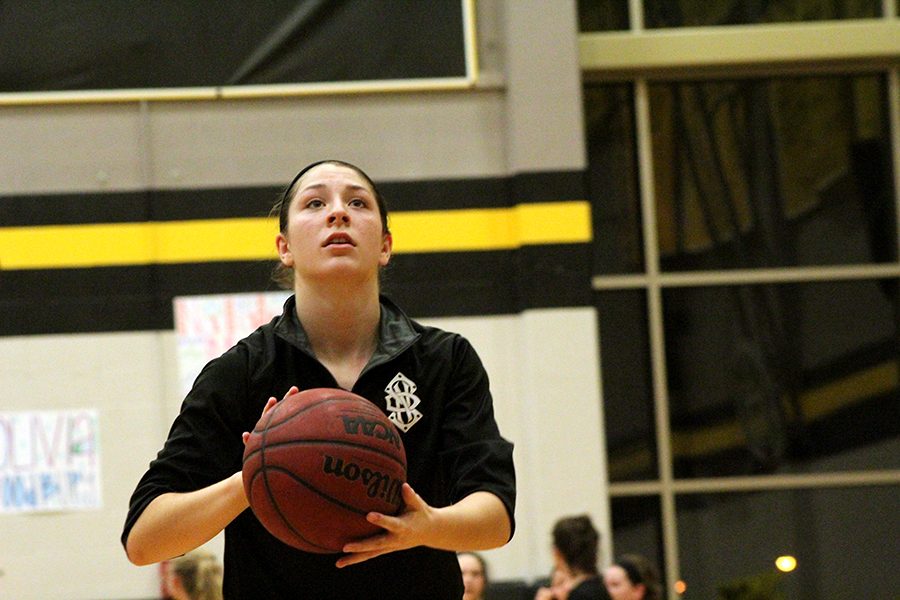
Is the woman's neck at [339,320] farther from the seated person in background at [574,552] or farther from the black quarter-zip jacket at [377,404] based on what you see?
the seated person in background at [574,552]

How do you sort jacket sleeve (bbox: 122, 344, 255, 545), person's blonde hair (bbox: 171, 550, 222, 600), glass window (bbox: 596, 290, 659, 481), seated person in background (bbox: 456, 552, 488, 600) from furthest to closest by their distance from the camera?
glass window (bbox: 596, 290, 659, 481) → seated person in background (bbox: 456, 552, 488, 600) → person's blonde hair (bbox: 171, 550, 222, 600) → jacket sleeve (bbox: 122, 344, 255, 545)

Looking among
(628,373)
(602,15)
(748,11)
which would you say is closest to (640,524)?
(628,373)

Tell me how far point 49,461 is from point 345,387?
6600mm

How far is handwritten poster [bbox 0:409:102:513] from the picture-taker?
905 cm

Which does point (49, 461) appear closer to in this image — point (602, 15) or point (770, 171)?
point (602, 15)

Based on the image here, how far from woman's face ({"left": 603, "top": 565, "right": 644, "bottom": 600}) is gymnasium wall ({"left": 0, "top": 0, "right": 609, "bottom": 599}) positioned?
2319mm

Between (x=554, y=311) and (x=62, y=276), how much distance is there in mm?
3503

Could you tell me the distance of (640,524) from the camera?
9.91 meters

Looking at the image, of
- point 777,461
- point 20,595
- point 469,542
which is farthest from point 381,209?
point 777,461

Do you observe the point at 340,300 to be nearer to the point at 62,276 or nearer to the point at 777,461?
the point at 62,276

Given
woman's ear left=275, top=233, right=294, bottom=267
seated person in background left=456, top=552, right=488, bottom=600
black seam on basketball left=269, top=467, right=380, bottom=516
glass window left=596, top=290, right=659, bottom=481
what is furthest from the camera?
glass window left=596, top=290, right=659, bottom=481

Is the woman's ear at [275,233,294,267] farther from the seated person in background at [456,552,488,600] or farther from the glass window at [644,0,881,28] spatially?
the glass window at [644,0,881,28]

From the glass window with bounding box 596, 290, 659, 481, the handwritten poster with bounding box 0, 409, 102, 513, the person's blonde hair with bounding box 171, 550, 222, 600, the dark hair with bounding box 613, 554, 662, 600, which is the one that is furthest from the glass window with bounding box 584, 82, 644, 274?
the person's blonde hair with bounding box 171, 550, 222, 600

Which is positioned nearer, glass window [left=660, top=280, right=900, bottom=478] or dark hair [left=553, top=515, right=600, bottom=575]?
dark hair [left=553, top=515, right=600, bottom=575]
